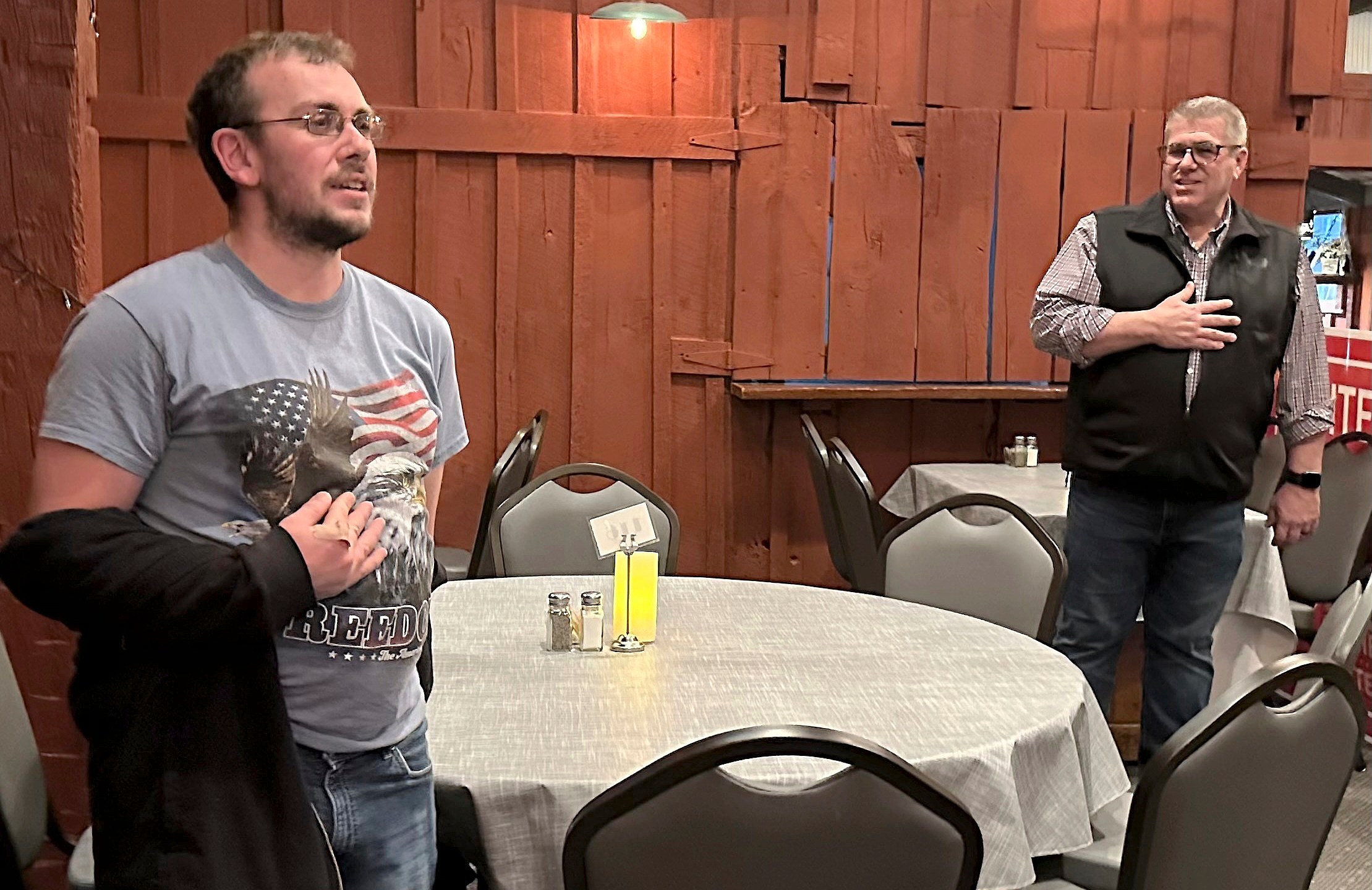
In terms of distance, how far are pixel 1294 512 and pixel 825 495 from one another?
1.47m

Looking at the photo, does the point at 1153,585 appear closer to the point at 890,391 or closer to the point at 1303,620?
the point at 1303,620

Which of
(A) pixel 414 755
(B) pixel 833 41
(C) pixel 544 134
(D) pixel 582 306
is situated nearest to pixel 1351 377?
(B) pixel 833 41

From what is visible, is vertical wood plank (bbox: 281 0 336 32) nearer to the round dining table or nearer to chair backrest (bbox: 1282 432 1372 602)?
the round dining table

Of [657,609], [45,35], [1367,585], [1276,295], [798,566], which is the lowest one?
[798,566]

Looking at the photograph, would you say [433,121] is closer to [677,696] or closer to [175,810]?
[677,696]

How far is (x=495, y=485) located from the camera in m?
3.92

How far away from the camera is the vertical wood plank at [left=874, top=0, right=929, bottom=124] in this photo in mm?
4676

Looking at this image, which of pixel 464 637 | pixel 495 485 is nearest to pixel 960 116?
pixel 495 485

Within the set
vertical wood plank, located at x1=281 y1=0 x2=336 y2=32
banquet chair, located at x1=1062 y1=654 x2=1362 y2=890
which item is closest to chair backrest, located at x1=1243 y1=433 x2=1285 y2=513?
banquet chair, located at x1=1062 y1=654 x2=1362 y2=890

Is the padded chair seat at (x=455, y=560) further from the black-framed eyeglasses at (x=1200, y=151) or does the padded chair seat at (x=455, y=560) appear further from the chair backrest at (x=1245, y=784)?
the chair backrest at (x=1245, y=784)

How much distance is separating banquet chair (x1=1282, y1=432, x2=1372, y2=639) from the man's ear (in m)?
3.61

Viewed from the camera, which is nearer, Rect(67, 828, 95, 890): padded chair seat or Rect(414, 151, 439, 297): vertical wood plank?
Rect(67, 828, 95, 890): padded chair seat

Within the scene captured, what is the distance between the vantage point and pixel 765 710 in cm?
206

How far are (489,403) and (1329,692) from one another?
3.29 metres
